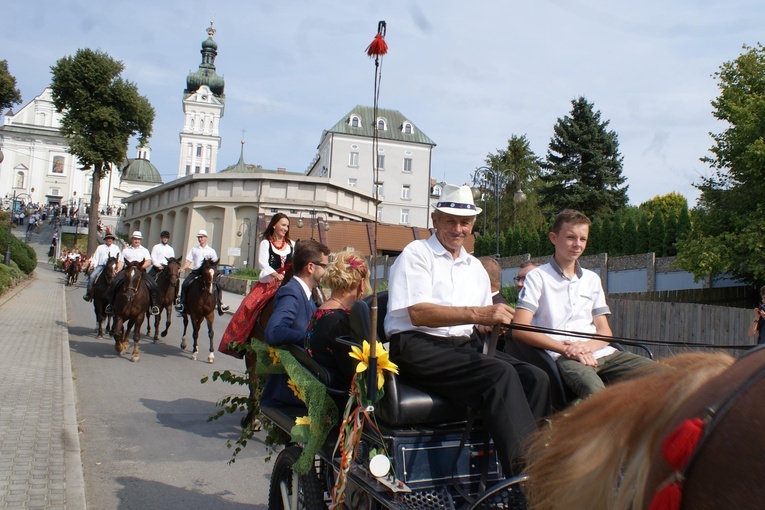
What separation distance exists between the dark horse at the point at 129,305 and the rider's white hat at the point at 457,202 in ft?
34.9

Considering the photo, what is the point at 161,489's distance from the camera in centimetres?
584

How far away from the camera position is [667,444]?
55.4 inches

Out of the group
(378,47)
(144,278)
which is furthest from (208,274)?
(378,47)

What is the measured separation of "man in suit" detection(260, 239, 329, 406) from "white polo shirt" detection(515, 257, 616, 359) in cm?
170

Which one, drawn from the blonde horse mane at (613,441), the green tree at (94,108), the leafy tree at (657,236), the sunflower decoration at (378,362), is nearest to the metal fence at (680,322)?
the sunflower decoration at (378,362)

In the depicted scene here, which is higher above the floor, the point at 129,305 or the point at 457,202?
the point at 457,202

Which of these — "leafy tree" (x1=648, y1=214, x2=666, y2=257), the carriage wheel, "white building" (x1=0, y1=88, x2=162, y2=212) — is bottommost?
the carriage wheel

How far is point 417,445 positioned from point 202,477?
3633 millimetres

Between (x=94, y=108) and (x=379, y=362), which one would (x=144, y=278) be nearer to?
(x=379, y=362)

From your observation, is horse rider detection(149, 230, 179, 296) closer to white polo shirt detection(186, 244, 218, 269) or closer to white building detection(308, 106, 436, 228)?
white polo shirt detection(186, 244, 218, 269)

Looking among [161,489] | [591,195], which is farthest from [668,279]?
[591,195]

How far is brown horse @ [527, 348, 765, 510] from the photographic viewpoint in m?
1.33

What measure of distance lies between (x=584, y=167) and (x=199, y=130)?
9750cm

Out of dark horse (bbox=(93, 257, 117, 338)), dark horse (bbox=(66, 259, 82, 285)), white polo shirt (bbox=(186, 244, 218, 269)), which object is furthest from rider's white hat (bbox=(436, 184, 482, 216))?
dark horse (bbox=(66, 259, 82, 285))
